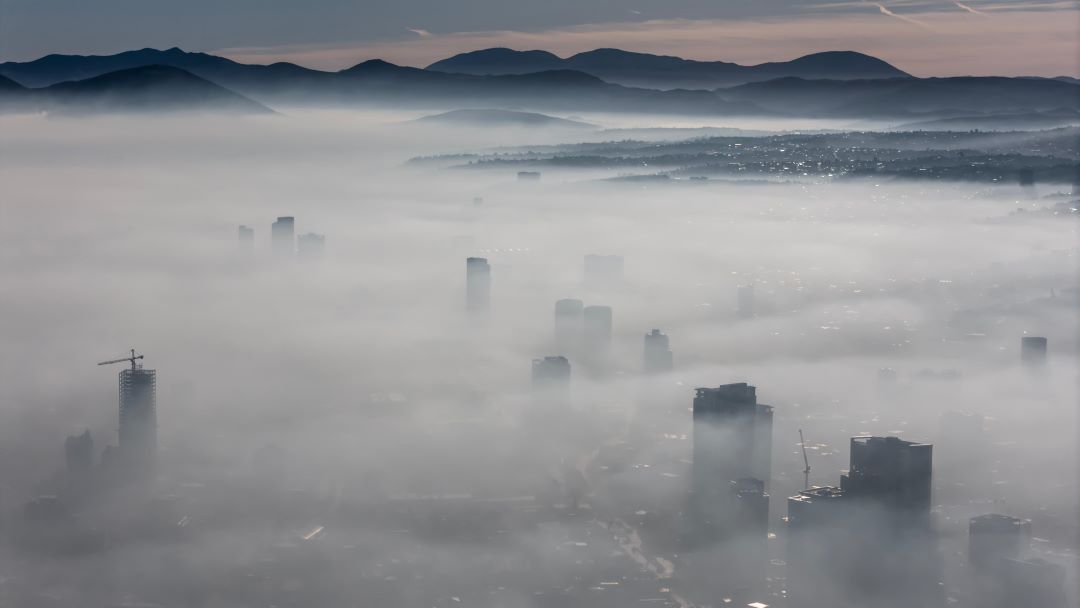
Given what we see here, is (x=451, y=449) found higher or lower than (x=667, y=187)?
lower

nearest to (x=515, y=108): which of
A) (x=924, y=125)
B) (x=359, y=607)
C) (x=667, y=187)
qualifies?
(x=667, y=187)

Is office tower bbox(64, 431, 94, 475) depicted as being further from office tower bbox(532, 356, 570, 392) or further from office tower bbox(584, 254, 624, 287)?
office tower bbox(584, 254, 624, 287)

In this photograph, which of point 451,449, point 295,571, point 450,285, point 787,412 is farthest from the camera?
point 450,285

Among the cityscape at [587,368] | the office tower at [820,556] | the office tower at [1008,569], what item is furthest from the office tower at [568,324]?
the office tower at [1008,569]

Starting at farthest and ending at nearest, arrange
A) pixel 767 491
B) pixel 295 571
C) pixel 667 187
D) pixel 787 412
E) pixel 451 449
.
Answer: pixel 667 187, pixel 787 412, pixel 451 449, pixel 767 491, pixel 295 571

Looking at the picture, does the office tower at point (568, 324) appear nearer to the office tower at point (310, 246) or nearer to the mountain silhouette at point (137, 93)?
the office tower at point (310, 246)

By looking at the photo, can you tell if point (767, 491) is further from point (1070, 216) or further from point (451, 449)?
point (1070, 216)

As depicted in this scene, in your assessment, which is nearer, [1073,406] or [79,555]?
[79,555]

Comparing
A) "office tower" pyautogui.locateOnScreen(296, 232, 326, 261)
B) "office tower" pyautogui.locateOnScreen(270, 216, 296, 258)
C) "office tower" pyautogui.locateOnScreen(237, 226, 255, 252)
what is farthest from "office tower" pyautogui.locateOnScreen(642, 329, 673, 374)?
"office tower" pyautogui.locateOnScreen(237, 226, 255, 252)
